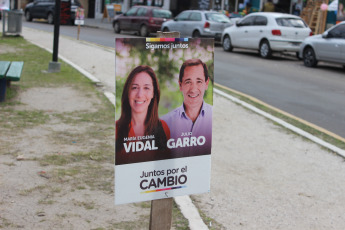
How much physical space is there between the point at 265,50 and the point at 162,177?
53.1ft

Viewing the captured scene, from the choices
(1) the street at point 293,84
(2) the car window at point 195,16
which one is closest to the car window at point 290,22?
(1) the street at point 293,84

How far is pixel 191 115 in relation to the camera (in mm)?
3586

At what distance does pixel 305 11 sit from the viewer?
27.2 m

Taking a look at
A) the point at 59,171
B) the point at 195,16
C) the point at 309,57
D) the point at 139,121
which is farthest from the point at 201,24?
the point at 139,121

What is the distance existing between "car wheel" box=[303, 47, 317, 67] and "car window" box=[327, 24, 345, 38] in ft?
2.87

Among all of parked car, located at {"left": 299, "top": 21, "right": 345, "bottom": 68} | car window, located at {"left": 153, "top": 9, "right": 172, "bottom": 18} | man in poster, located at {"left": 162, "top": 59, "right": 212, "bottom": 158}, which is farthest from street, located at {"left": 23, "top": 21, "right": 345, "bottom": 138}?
car window, located at {"left": 153, "top": 9, "right": 172, "bottom": 18}

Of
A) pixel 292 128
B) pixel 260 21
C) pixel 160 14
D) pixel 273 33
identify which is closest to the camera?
pixel 292 128

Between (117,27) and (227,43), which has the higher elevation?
(117,27)

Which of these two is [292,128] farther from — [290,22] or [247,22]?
[247,22]

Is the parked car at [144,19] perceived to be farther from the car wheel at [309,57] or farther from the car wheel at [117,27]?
the car wheel at [309,57]

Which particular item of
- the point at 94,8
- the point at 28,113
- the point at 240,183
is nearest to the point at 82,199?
the point at 240,183

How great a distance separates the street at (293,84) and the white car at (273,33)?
20.2 inches

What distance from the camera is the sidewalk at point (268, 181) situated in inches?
182

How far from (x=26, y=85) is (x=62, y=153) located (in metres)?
4.40
